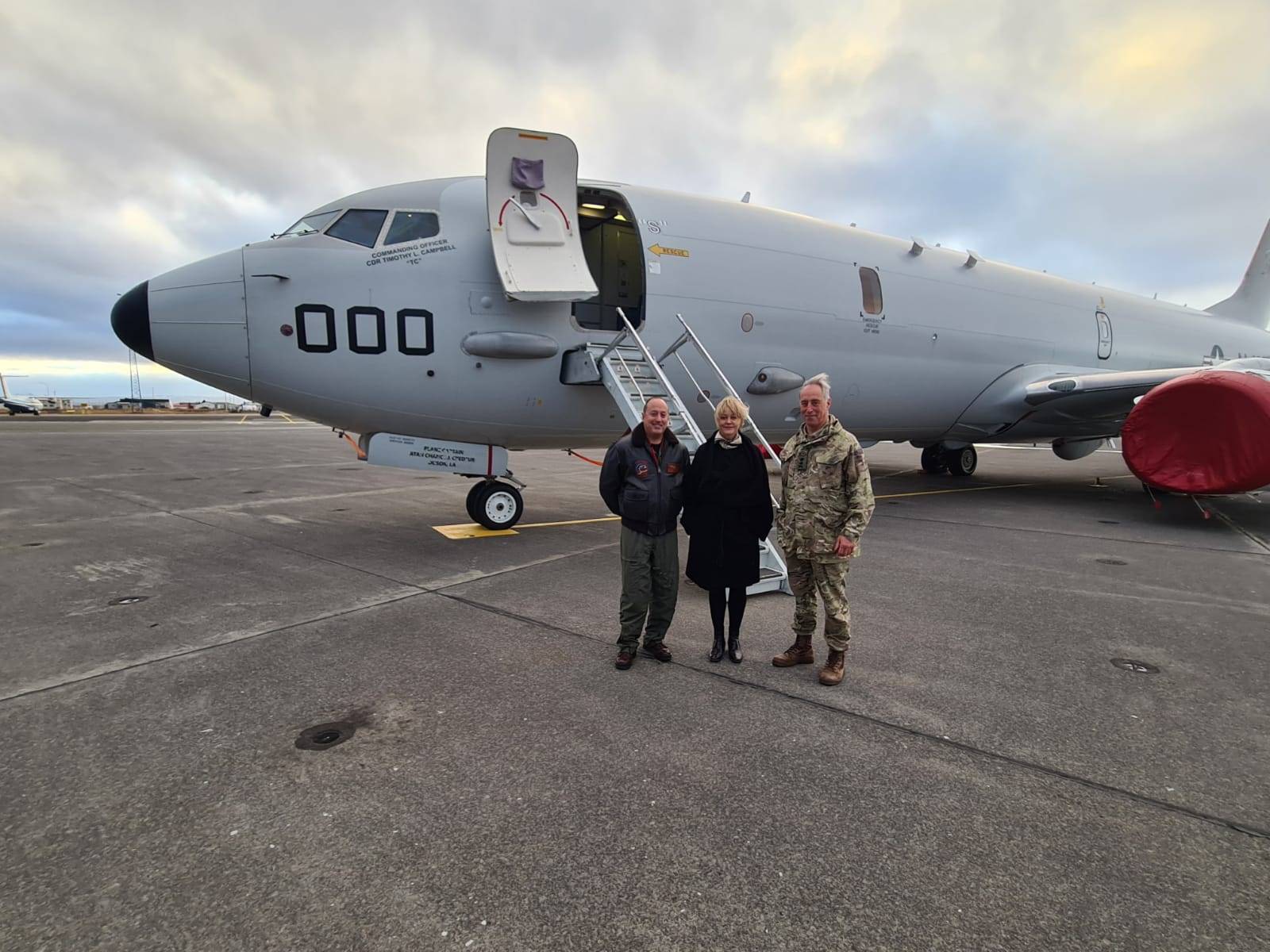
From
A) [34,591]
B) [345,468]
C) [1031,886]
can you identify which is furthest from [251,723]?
[345,468]

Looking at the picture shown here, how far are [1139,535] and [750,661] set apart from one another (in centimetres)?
742

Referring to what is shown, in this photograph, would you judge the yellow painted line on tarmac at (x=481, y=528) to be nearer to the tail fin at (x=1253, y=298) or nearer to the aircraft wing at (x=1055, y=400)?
the aircraft wing at (x=1055, y=400)

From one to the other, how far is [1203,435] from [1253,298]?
14.2m

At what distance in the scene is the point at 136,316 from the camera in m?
6.07

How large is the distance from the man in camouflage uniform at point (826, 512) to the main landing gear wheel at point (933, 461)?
13291mm

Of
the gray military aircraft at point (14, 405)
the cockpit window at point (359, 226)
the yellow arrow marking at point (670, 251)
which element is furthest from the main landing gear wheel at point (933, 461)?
the gray military aircraft at point (14, 405)

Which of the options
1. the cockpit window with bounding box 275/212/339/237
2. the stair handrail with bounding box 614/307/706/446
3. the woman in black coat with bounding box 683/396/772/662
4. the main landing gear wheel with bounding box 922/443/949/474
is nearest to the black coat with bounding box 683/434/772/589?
the woman in black coat with bounding box 683/396/772/662

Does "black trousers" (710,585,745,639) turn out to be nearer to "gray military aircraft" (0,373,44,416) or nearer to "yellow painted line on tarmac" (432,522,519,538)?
"yellow painted line on tarmac" (432,522,519,538)

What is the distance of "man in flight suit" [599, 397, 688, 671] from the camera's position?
3.79 m

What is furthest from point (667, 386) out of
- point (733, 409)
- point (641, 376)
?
point (733, 409)

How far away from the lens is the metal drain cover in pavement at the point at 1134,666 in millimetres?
3883

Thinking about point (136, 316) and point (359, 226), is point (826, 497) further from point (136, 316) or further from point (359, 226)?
point (136, 316)

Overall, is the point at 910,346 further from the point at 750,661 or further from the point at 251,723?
the point at 251,723

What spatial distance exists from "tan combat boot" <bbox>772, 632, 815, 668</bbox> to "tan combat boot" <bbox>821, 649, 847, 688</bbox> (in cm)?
19
